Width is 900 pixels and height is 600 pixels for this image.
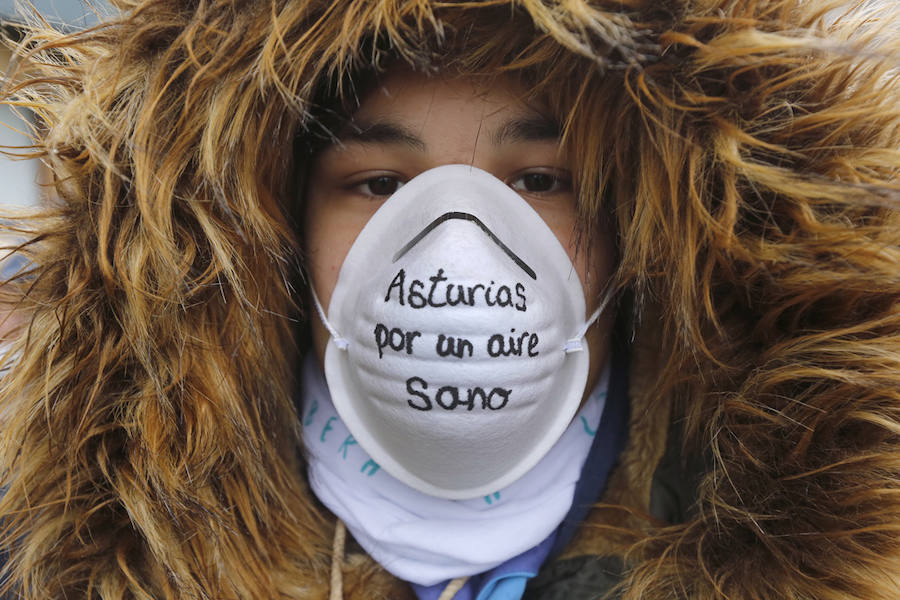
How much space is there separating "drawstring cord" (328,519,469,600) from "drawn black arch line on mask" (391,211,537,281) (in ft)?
1.26

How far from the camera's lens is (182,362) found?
74cm

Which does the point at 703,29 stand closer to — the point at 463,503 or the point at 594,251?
the point at 594,251

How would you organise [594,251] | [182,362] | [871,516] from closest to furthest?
[871,516]
[182,362]
[594,251]

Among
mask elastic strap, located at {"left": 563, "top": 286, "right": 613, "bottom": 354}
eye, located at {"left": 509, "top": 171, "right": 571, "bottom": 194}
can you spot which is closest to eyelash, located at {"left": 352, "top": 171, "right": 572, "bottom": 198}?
eye, located at {"left": 509, "top": 171, "right": 571, "bottom": 194}

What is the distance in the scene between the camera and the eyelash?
829mm

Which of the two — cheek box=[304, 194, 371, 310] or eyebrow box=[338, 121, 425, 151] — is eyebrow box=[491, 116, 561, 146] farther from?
Result: cheek box=[304, 194, 371, 310]

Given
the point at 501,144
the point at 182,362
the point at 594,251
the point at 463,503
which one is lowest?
the point at 463,503

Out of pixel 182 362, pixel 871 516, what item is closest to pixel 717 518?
pixel 871 516

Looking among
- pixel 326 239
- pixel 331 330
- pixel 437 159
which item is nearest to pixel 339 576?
pixel 331 330

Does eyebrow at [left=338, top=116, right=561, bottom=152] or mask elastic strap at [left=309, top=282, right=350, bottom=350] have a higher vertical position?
eyebrow at [left=338, top=116, right=561, bottom=152]

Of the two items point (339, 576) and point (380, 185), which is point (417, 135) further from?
point (339, 576)

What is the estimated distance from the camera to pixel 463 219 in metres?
0.77

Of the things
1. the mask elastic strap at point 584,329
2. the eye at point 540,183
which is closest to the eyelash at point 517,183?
the eye at point 540,183

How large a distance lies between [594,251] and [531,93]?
0.22 m
